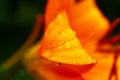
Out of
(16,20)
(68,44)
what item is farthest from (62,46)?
(16,20)

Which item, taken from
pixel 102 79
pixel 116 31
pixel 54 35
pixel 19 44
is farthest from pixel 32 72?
pixel 116 31

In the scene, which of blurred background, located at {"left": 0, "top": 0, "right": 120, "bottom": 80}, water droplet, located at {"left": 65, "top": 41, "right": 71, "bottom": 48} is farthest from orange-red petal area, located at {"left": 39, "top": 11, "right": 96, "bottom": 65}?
blurred background, located at {"left": 0, "top": 0, "right": 120, "bottom": 80}

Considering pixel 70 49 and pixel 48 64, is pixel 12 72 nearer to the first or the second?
pixel 48 64

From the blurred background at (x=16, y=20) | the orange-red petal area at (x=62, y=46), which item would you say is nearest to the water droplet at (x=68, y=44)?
the orange-red petal area at (x=62, y=46)

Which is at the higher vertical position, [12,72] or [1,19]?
[1,19]

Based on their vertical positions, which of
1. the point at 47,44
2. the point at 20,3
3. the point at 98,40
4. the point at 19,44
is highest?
the point at 20,3

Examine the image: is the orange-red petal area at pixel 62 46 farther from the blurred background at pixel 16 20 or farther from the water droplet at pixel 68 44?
the blurred background at pixel 16 20

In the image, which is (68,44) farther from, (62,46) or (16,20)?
(16,20)

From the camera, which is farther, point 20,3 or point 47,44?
point 20,3

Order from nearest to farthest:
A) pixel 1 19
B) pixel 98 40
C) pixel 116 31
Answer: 1. pixel 98 40
2. pixel 1 19
3. pixel 116 31
